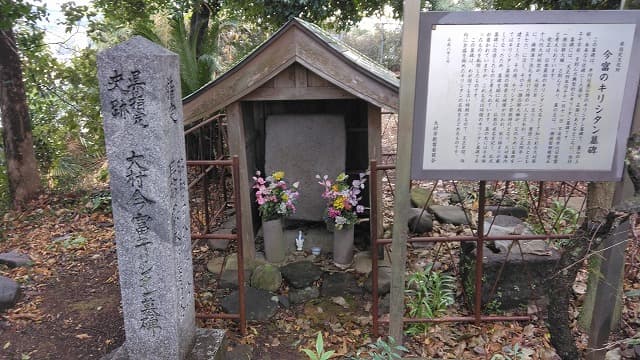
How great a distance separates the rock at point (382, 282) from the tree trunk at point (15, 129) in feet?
20.6

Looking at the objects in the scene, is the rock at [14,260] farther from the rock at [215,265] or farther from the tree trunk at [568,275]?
the tree trunk at [568,275]

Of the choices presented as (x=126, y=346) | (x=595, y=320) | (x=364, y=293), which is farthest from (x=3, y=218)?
(x=595, y=320)

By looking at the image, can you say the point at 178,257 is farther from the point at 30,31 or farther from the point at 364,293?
the point at 30,31

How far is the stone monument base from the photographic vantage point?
336cm

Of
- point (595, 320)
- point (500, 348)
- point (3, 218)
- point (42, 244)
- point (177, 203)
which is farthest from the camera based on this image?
point (3, 218)

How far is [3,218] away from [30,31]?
122 inches

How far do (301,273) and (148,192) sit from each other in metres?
2.60

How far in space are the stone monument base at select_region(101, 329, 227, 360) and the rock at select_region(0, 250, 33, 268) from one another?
9.69 feet

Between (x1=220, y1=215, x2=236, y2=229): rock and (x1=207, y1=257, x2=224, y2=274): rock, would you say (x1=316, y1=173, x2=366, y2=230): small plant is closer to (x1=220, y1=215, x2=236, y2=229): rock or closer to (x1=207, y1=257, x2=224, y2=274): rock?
(x1=207, y1=257, x2=224, y2=274): rock

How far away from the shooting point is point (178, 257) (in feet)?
10.6

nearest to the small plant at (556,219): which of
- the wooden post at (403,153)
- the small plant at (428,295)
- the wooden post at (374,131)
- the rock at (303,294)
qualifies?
the small plant at (428,295)

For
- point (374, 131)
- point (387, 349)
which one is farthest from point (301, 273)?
point (387, 349)

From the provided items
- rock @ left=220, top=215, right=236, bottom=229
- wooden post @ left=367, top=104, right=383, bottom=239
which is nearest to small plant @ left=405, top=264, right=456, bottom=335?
wooden post @ left=367, top=104, right=383, bottom=239

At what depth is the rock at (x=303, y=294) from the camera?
4.86 meters
